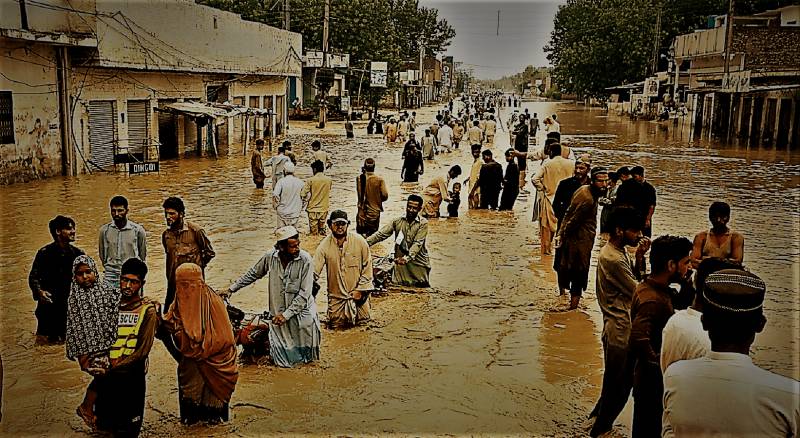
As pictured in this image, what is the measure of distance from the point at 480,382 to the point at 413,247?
2692 mm

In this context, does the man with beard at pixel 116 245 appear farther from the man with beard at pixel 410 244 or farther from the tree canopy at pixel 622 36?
the tree canopy at pixel 622 36

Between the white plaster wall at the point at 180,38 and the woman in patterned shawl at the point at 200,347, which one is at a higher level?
the white plaster wall at the point at 180,38

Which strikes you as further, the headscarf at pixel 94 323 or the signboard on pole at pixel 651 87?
the signboard on pole at pixel 651 87

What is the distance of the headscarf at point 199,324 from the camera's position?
521 cm

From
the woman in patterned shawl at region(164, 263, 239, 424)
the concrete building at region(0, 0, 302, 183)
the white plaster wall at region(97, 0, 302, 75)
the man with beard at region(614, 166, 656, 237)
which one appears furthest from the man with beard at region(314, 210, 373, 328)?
the white plaster wall at region(97, 0, 302, 75)

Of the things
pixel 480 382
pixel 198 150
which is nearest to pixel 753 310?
pixel 480 382

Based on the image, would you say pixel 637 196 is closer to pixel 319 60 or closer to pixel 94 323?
pixel 94 323

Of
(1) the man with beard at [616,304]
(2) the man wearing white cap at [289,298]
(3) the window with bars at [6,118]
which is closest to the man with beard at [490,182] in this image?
(2) the man wearing white cap at [289,298]

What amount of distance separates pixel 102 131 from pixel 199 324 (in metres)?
17.7

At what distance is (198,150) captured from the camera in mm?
27141

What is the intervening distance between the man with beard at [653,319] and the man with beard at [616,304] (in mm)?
621

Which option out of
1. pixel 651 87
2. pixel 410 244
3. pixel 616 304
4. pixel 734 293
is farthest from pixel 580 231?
pixel 651 87

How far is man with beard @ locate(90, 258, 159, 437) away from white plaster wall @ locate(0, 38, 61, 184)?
14.2 m

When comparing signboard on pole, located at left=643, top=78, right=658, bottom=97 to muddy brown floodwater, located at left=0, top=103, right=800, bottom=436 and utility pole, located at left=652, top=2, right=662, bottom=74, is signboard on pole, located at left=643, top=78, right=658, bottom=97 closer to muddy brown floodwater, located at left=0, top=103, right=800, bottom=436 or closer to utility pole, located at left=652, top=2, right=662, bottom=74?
utility pole, located at left=652, top=2, right=662, bottom=74
